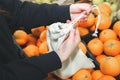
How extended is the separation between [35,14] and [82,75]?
1.51 feet

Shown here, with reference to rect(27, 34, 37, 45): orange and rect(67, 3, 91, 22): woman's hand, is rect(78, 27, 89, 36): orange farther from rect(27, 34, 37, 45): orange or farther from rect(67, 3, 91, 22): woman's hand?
rect(27, 34, 37, 45): orange

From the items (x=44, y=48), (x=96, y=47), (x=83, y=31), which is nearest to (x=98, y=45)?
(x=96, y=47)

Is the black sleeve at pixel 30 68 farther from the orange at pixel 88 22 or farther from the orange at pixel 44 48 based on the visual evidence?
the orange at pixel 88 22

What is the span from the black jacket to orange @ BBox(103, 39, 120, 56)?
0.87 feet

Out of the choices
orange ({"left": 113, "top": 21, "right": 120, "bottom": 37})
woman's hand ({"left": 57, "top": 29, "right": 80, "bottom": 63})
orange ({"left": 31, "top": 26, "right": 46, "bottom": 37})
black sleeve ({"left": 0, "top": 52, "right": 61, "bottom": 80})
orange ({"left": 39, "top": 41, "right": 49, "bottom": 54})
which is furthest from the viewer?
orange ({"left": 31, "top": 26, "right": 46, "bottom": 37})

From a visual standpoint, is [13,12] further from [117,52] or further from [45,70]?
[117,52]

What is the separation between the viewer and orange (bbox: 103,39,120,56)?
1444 millimetres

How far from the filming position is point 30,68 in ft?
3.71

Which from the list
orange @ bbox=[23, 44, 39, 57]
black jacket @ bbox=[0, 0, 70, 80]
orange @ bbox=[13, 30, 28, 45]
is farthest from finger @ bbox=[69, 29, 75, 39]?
orange @ bbox=[13, 30, 28, 45]

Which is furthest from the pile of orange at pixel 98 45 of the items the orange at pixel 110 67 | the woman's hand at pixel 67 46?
the woman's hand at pixel 67 46

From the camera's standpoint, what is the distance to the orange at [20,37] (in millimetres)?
1582

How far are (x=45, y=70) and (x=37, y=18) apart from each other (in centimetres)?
48

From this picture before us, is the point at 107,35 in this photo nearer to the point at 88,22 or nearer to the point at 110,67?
the point at 88,22

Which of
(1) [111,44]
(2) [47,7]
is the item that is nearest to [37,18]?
(2) [47,7]
